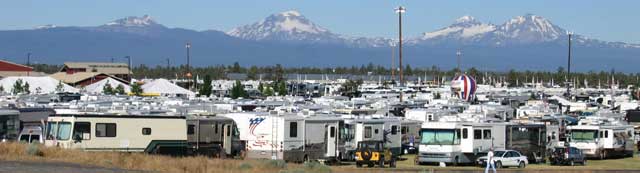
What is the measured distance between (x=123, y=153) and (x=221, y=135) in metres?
5.42

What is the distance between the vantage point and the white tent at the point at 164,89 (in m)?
90.4

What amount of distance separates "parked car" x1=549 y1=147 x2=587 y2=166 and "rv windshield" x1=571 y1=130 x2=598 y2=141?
4791 mm

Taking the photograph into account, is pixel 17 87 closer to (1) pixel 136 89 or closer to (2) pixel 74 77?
(1) pixel 136 89

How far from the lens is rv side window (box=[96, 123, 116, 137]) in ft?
108

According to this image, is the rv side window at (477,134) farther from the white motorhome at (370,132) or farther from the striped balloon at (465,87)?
the striped balloon at (465,87)

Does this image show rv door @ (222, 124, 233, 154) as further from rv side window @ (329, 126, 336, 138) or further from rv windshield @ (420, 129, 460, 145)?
rv windshield @ (420, 129, 460, 145)

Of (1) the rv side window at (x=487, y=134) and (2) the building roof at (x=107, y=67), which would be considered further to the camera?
(2) the building roof at (x=107, y=67)

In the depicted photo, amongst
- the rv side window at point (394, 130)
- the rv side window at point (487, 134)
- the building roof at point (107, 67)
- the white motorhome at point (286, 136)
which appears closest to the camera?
the white motorhome at point (286, 136)

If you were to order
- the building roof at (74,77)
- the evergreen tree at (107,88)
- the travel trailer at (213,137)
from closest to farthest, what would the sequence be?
the travel trailer at (213,137)
the evergreen tree at (107,88)
the building roof at (74,77)

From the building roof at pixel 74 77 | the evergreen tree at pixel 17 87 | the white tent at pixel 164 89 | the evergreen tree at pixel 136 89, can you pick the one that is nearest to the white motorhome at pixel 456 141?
the white tent at pixel 164 89

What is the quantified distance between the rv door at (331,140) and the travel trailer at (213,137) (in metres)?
3.22

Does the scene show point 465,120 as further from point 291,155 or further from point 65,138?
point 65,138

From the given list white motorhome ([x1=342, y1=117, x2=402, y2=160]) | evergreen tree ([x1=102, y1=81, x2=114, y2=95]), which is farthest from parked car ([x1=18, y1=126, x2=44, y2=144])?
evergreen tree ([x1=102, y1=81, x2=114, y2=95])

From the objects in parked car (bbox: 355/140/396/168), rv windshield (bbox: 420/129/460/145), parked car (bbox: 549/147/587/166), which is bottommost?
parked car (bbox: 549/147/587/166)
